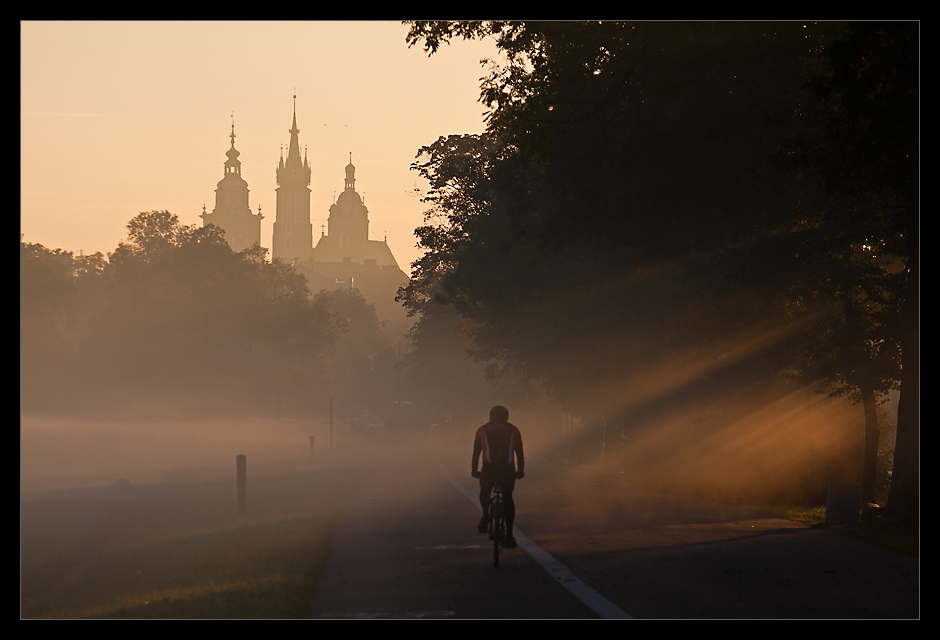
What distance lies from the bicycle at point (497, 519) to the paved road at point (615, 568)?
9.0 inches

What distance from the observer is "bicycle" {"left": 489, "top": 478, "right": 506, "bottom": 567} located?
1382 cm

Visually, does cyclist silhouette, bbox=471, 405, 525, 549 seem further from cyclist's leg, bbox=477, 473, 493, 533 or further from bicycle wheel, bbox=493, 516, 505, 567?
bicycle wheel, bbox=493, 516, 505, 567

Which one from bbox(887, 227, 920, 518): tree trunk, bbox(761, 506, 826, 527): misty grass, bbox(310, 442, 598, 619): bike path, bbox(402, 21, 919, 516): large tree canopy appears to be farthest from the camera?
bbox(761, 506, 826, 527): misty grass

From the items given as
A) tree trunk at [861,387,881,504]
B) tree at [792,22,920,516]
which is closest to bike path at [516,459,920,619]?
tree at [792,22,920,516]

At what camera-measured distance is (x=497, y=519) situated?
1405cm

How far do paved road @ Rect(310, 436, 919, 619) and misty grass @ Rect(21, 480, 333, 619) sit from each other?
0.46m

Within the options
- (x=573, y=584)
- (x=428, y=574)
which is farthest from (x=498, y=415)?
(x=573, y=584)

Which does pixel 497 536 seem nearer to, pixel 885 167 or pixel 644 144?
pixel 885 167

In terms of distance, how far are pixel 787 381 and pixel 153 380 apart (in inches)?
2246

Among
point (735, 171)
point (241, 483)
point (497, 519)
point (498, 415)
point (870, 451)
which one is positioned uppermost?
point (735, 171)

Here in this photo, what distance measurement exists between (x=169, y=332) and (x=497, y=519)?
223 ft

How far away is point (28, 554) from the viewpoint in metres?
20.1

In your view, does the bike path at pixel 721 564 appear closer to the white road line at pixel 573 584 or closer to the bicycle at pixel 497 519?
the white road line at pixel 573 584
